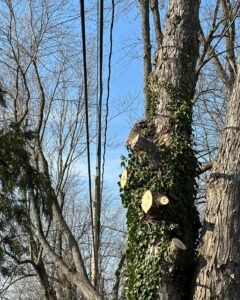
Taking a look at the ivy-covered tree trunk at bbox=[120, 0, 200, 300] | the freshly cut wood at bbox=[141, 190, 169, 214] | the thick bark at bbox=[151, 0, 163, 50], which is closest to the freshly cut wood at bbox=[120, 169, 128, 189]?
the ivy-covered tree trunk at bbox=[120, 0, 200, 300]

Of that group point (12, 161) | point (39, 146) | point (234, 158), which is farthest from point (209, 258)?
point (39, 146)

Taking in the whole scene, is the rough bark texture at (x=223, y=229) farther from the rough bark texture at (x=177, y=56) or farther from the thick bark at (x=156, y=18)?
the thick bark at (x=156, y=18)

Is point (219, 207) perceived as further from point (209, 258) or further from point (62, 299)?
point (62, 299)

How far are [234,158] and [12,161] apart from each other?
5656mm

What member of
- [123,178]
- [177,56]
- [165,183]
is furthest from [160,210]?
[177,56]

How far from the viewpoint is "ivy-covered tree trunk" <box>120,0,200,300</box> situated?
199 inches

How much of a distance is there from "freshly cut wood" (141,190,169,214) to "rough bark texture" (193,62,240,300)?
1.34 feet

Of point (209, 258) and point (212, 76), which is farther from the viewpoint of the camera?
point (212, 76)

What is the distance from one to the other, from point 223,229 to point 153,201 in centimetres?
68

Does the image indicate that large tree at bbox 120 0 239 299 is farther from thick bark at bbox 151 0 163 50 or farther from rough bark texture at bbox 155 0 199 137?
thick bark at bbox 151 0 163 50

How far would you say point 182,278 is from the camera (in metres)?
5.09

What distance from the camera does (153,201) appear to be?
16.8ft

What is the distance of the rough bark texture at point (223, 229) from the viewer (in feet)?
15.7

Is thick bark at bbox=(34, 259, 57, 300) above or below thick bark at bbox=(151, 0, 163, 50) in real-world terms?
below
